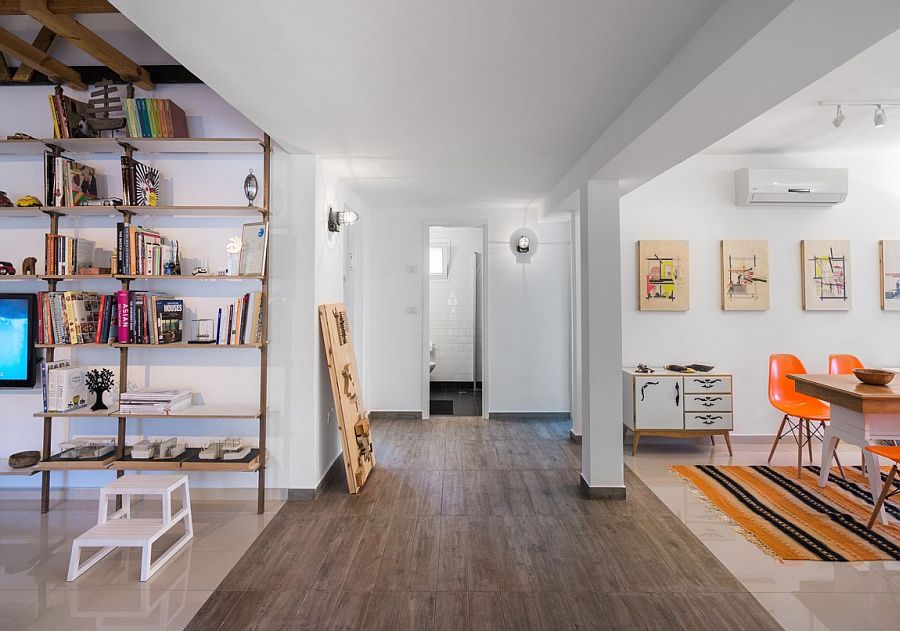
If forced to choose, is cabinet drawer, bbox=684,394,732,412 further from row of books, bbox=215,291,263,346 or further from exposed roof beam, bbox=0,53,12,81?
exposed roof beam, bbox=0,53,12,81

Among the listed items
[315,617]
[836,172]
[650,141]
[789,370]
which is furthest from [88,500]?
[836,172]

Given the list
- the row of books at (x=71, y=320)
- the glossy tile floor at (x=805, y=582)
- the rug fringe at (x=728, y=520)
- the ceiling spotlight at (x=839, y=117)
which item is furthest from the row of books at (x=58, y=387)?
the ceiling spotlight at (x=839, y=117)

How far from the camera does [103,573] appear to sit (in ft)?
7.92

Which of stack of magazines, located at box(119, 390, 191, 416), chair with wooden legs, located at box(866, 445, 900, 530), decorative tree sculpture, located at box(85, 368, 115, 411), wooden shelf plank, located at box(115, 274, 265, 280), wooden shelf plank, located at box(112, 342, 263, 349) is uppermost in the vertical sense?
wooden shelf plank, located at box(115, 274, 265, 280)

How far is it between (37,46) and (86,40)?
2.55 feet

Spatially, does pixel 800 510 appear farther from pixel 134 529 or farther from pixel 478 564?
pixel 134 529

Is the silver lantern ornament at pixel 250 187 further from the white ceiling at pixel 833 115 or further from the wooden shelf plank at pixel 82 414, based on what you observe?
the white ceiling at pixel 833 115

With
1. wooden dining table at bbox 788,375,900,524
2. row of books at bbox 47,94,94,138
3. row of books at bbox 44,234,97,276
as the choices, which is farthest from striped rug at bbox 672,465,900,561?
row of books at bbox 47,94,94,138

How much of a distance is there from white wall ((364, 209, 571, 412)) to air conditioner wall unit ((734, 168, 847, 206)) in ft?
6.22

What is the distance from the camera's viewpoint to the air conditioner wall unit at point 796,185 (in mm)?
4398

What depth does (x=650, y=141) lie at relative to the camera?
248 centimetres

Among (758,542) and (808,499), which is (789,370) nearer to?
(808,499)

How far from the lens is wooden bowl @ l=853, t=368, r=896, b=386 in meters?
3.07

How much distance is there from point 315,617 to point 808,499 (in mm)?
3396
